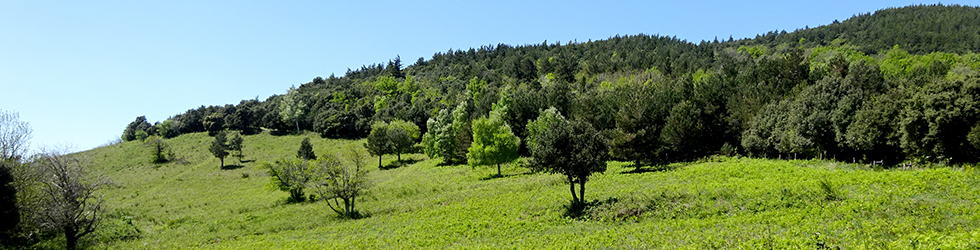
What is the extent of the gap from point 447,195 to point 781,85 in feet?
164

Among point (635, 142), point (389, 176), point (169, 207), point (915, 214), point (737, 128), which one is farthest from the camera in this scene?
point (389, 176)

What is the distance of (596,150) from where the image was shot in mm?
27703

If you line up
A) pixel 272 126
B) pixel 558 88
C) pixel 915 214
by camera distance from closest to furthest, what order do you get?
pixel 915 214 → pixel 558 88 → pixel 272 126

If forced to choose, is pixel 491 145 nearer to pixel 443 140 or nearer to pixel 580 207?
pixel 443 140

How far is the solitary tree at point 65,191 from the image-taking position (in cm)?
2803

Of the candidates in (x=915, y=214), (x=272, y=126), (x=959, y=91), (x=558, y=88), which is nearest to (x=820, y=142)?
(x=959, y=91)

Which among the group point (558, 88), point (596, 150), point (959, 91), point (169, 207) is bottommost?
point (169, 207)

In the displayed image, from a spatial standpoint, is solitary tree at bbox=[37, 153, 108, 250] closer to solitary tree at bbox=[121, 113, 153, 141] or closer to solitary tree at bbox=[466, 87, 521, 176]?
solitary tree at bbox=[466, 87, 521, 176]

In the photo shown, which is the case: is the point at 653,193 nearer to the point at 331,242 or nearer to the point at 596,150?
the point at 596,150

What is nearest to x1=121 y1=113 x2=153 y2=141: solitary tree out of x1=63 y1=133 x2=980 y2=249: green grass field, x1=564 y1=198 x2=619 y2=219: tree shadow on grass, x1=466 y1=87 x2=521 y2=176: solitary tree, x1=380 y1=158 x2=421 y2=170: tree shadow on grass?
x1=63 y1=133 x2=980 y2=249: green grass field

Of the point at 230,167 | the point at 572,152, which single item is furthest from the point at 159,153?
the point at 572,152

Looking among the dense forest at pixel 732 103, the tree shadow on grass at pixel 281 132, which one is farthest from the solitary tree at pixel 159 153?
the dense forest at pixel 732 103

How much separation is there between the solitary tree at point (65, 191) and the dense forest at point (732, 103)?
36788mm

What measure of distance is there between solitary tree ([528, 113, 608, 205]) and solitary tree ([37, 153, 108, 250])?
30038 mm
